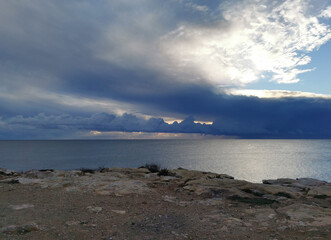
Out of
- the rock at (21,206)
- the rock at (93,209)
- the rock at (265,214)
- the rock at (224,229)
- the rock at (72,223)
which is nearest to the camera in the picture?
the rock at (224,229)

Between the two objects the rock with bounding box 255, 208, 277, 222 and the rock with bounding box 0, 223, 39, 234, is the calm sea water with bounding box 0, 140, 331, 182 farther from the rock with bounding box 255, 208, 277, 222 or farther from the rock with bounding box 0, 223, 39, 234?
the rock with bounding box 0, 223, 39, 234

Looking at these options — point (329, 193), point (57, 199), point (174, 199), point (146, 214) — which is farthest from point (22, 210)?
point (329, 193)

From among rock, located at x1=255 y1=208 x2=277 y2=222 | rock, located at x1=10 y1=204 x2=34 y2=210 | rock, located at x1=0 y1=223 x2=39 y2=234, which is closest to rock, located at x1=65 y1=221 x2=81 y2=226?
rock, located at x1=0 y1=223 x2=39 y2=234

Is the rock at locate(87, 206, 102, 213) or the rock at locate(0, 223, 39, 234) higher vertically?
the rock at locate(0, 223, 39, 234)

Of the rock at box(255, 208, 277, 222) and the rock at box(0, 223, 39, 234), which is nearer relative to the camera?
the rock at box(0, 223, 39, 234)

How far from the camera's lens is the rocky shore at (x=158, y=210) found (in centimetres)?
696

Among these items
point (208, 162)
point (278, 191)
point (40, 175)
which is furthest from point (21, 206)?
point (208, 162)

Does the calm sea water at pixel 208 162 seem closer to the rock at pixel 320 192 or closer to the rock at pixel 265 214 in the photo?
the rock at pixel 320 192

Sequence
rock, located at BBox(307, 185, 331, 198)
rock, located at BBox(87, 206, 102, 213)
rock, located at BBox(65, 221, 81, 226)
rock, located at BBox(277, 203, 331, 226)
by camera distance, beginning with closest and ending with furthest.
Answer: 1. rock, located at BBox(65, 221, 81, 226)
2. rock, located at BBox(277, 203, 331, 226)
3. rock, located at BBox(87, 206, 102, 213)
4. rock, located at BBox(307, 185, 331, 198)

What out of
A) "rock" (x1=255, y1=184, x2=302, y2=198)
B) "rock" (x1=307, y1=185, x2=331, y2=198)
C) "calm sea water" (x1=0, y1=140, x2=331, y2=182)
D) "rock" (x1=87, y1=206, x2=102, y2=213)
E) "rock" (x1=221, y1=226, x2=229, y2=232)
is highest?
"rock" (x1=87, y1=206, x2=102, y2=213)

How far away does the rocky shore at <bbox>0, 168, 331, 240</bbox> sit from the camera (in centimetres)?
696

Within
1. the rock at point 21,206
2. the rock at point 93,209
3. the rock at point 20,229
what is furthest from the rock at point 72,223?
the rock at point 21,206

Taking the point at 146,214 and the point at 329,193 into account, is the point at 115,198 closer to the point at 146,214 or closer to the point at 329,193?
the point at 146,214

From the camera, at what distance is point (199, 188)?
13.0m
